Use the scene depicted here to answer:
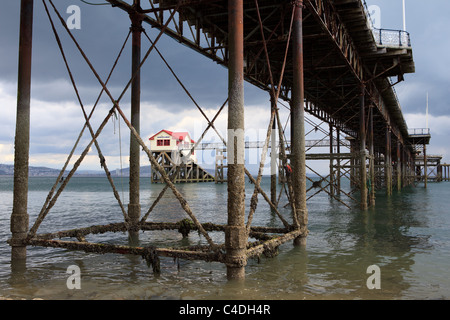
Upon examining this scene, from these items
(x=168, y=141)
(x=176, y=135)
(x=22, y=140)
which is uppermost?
(x=176, y=135)

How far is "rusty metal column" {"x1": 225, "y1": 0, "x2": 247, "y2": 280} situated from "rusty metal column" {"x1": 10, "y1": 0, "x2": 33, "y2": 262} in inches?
189

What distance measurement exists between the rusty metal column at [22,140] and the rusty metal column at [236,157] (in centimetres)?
479

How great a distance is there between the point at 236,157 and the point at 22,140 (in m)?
5.03

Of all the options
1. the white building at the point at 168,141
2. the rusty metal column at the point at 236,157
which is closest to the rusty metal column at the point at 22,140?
the rusty metal column at the point at 236,157

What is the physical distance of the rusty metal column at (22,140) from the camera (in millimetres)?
8203

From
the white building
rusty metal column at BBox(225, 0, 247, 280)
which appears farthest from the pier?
the white building

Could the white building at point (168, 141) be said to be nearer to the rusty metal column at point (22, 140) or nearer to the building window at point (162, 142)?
the building window at point (162, 142)

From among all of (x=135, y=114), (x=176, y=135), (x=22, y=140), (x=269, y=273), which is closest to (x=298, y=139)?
(x=269, y=273)

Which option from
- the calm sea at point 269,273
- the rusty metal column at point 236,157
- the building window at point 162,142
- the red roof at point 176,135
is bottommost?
the calm sea at point 269,273

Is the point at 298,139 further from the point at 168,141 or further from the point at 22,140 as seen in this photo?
the point at 168,141

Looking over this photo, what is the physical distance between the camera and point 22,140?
8.27 metres
